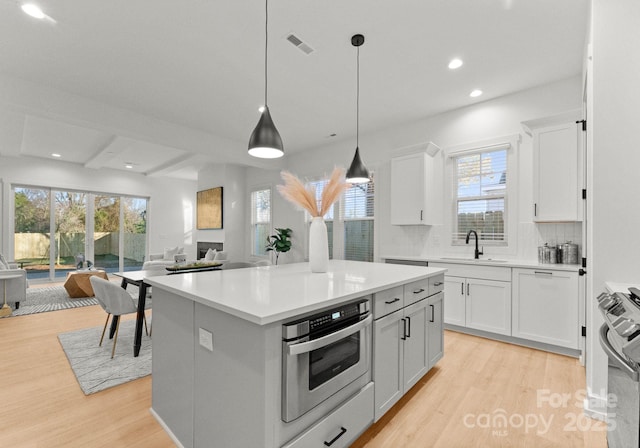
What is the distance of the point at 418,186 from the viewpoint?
418 cm

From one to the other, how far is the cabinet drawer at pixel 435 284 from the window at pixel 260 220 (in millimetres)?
5037

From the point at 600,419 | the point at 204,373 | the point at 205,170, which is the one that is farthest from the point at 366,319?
the point at 205,170

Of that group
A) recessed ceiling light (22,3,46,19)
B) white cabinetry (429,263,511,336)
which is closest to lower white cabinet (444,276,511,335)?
white cabinetry (429,263,511,336)

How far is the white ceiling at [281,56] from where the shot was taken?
2.36m

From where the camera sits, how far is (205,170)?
322 inches

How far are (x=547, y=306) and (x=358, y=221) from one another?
304 centimetres

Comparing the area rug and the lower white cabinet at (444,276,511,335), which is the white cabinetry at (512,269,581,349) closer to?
the lower white cabinet at (444,276,511,335)

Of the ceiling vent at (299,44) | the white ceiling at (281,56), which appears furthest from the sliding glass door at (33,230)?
the ceiling vent at (299,44)

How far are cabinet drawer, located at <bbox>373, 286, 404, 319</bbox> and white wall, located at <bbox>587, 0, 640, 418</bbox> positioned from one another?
1261 mm

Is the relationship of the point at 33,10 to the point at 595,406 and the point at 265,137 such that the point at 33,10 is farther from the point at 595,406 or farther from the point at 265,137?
the point at 595,406

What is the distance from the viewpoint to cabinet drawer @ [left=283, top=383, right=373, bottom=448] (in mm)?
1359

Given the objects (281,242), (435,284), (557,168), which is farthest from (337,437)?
(281,242)

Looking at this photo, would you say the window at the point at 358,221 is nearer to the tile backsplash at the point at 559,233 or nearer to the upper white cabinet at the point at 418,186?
the upper white cabinet at the point at 418,186

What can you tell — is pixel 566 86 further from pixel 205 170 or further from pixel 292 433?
pixel 205 170
